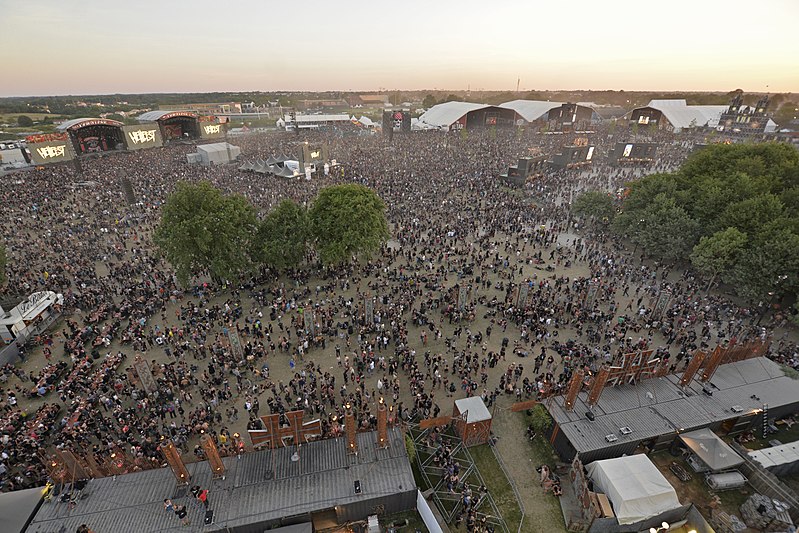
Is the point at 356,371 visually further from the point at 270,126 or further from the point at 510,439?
the point at 270,126

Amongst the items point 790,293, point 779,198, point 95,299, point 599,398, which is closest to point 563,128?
point 779,198

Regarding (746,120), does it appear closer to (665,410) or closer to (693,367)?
(693,367)

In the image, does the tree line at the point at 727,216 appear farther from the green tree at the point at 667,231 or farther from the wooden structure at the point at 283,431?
the wooden structure at the point at 283,431

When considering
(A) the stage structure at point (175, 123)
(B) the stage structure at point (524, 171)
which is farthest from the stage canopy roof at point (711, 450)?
(A) the stage structure at point (175, 123)

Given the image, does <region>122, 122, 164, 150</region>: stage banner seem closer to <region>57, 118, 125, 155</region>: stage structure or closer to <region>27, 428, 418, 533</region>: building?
<region>57, 118, 125, 155</region>: stage structure

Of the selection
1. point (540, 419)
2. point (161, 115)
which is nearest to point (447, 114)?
point (161, 115)

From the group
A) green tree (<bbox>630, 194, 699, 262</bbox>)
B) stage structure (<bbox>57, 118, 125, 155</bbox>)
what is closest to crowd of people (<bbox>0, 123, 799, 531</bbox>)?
green tree (<bbox>630, 194, 699, 262</bbox>)
